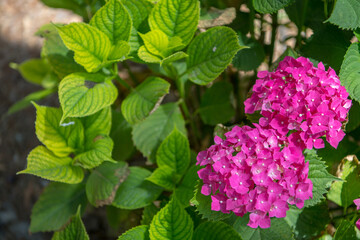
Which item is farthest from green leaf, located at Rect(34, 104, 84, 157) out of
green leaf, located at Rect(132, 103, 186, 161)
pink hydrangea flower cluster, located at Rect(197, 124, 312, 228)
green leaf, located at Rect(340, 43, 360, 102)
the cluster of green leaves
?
green leaf, located at Rect(340, 43, 360, 102)

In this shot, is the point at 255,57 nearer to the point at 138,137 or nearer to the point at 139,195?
the point at 138,137

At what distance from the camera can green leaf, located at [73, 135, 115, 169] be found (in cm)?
136

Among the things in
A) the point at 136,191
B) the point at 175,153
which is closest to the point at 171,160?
the point at 175,153

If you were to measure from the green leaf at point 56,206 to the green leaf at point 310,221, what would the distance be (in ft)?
2.70

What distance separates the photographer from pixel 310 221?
1.38 m

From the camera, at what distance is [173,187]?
1.44 meters

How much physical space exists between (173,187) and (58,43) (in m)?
0.72

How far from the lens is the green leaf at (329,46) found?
1389 millimetres

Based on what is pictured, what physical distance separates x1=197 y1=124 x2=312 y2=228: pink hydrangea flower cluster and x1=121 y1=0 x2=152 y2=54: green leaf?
1.71 ft

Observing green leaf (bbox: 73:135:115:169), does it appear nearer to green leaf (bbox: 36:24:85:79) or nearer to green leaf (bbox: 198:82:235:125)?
green leaf (bbox: 36:24:85:79)

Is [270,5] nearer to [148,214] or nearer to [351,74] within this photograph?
[351,74]

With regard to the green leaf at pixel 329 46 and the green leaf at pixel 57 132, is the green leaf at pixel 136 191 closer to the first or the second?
the green leaf at pixel 57 132

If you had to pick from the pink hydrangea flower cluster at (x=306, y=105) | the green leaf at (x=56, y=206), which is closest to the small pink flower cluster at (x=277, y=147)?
the pink hydrangea flower cluster at (x=306, y=105)

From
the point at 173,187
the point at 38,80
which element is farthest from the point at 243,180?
the point at 38,80
